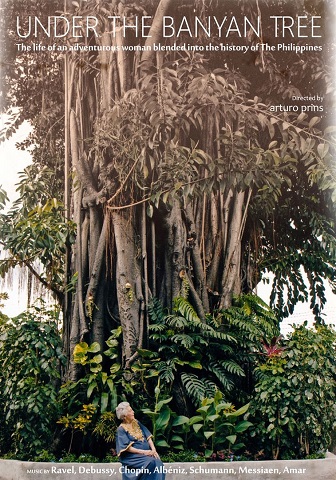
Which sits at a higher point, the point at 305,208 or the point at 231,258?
the point at 305,208

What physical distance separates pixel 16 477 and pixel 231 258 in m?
2.48

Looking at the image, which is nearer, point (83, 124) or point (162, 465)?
point (162, 465)

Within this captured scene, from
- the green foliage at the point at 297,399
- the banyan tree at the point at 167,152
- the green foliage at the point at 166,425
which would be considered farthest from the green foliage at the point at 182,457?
the banyan tree at the point at 167,152

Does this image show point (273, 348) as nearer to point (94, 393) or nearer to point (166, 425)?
point (166, 425)

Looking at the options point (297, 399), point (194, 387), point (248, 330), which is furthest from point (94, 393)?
point (297, 399)

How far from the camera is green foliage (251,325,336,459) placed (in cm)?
565

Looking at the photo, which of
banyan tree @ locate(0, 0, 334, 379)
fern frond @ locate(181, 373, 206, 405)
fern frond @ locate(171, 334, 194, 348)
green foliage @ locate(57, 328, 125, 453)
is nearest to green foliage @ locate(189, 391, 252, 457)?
fern frond @ locate(181, 373, 206, 405)

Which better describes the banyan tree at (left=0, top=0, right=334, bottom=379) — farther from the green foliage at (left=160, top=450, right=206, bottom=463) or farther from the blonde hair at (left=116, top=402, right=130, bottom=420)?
the green foliage at (left=160, top=450, right=206, bottom=463)

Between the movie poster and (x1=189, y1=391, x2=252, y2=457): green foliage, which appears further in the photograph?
the movie poster

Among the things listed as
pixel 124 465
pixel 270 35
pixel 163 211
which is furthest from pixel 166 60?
pixel 124 465

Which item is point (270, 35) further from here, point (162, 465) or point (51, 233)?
point (162, 465)

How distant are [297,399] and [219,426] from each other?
0.65 meters

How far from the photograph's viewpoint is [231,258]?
20.3ft

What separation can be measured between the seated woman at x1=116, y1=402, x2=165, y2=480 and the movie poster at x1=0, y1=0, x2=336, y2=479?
14.1 inches
